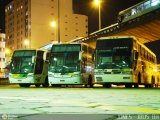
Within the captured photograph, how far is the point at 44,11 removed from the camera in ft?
419

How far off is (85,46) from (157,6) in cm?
1239

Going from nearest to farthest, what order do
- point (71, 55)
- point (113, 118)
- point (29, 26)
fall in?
point (113, 118) → point (71, 55) → point (29, 26)

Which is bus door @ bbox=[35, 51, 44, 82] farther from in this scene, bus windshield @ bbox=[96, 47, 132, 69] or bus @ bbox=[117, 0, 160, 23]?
bus @ bbox=[117, 0, 160, 23]

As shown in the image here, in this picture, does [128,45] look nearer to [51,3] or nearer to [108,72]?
[108,72]

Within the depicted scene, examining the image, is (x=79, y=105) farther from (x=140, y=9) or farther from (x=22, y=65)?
Result: (x=140, y=9)

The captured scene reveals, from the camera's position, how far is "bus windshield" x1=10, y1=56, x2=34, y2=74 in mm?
28734

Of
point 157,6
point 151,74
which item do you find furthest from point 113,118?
point 157,6

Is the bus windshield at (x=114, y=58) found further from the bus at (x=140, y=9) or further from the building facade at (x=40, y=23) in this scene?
the building facade at (x=40, y=23)

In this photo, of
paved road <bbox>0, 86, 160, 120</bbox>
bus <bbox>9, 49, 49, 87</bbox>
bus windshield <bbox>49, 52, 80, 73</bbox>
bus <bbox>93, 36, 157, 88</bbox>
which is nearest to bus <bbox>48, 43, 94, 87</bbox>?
bus windshield <bbox>49, 52, 80, 73</bbox>

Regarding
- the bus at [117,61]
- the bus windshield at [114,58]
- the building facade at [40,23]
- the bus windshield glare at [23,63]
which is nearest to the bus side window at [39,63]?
the bus windshield glare at [23,63]

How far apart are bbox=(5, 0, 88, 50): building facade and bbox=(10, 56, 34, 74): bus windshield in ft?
284

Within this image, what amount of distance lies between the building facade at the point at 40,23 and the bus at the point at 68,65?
89.0 m

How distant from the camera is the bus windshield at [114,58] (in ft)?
80.0

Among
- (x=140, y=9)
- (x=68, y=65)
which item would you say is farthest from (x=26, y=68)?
(x=140, y=9)
